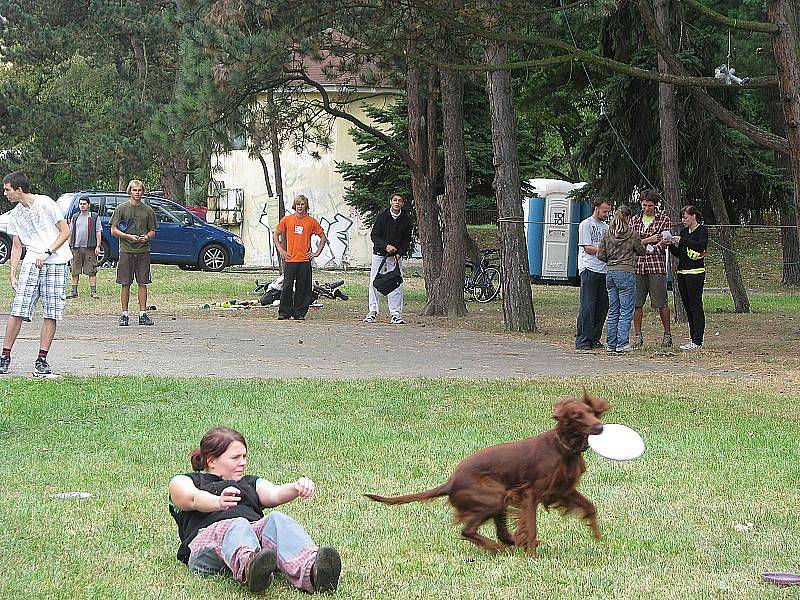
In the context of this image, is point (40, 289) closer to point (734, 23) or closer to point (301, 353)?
point (301, 353)

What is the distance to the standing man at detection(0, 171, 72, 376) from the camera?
11.3 metres

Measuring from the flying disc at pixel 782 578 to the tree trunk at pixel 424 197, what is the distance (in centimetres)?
1669

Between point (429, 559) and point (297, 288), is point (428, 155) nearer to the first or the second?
point (297, 288)

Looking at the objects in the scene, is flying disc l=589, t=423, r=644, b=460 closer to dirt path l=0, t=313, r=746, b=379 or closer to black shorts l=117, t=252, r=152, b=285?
dirt path l=0, t=313, r=746, b=379

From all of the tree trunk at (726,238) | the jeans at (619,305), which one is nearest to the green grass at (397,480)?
the jeans at (619,305)

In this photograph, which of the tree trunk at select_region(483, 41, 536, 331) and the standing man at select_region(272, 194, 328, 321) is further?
the standing man at select_region(272, 194, 328, 321)

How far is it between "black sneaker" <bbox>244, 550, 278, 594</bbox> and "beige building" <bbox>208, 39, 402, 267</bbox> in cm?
3848

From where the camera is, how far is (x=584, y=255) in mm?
15383

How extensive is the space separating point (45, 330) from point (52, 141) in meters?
35.9

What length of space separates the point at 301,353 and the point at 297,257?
18.6 feet

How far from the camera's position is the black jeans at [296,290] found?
791 inches

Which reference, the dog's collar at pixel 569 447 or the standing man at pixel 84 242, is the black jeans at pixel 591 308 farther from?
the standing man at pixel 84 242

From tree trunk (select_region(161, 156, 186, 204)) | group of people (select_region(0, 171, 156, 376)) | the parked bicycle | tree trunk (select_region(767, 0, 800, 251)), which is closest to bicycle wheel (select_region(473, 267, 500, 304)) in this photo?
the parked bicycle

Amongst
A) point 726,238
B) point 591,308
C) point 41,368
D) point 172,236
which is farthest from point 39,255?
point 172,236
